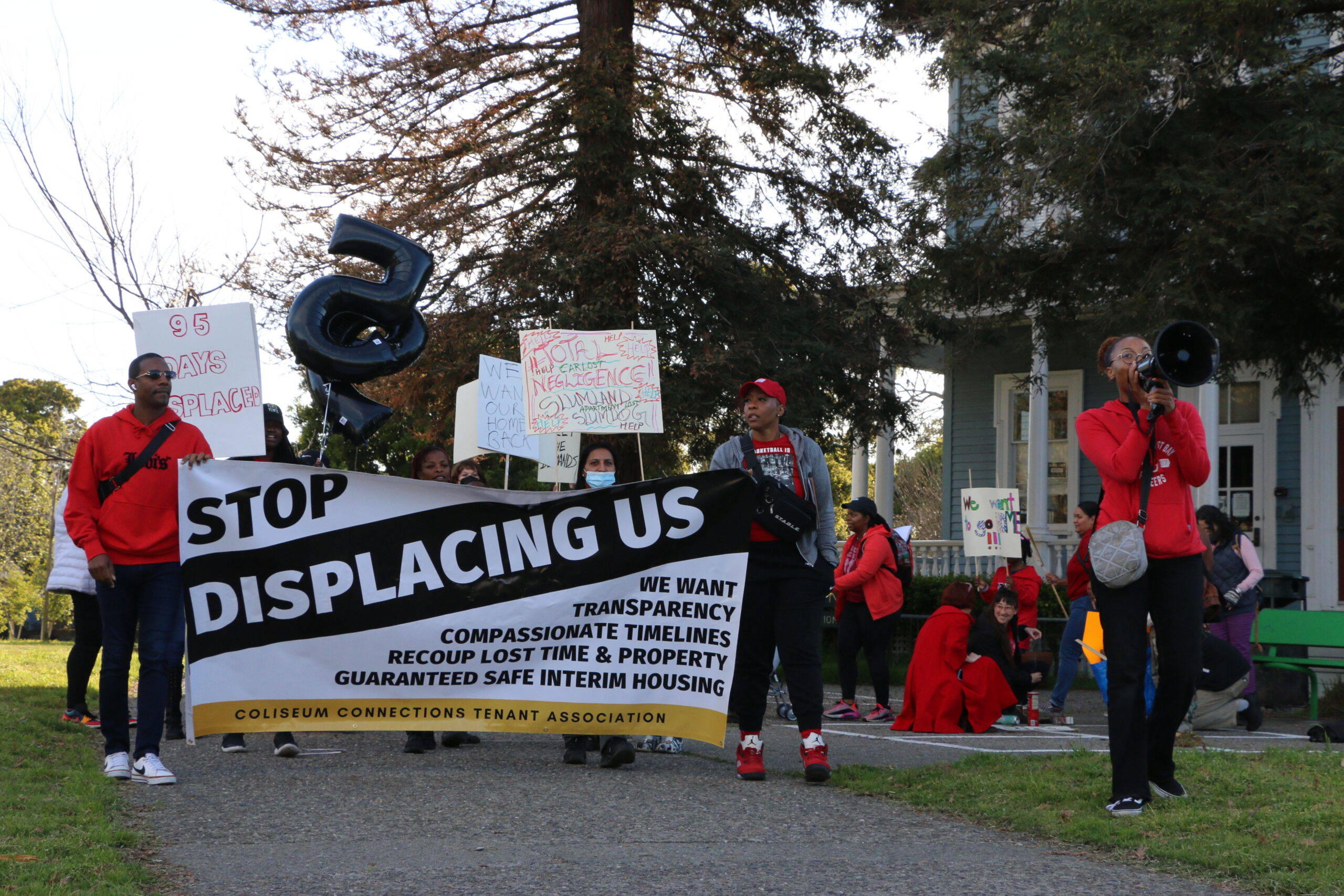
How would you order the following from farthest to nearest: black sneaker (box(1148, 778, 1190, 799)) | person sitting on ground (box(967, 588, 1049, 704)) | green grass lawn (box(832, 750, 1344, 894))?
person sitting on ground (box(967, 588, 1049, 704))
black sneaker (box(1148, 778, 1190, 799))
green grass lawn (box(832, 750, 1344, 894))

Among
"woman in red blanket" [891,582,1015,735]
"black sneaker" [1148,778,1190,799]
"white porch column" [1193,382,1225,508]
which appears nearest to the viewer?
"black sneaker" [1148,778,1190,799]

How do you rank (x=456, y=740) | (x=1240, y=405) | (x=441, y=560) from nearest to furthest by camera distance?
1. (x=441, y=560)
2. (x=456, y=740)
3. (x=1240, y=405)

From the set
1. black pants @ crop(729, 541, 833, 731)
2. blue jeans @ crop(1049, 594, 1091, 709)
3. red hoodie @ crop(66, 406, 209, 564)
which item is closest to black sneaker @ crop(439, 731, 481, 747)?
black pants @ crop(729, 541, 833, 731)

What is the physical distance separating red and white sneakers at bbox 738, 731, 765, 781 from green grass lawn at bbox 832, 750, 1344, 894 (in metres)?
0.39

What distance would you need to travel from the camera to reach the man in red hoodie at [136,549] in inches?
237

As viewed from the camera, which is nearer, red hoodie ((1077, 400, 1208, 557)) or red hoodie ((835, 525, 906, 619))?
red hoodie ((1077, 400, 1208, 557))

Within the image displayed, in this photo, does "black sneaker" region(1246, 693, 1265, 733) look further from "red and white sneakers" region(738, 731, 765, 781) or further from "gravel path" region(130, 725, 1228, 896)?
"red and white sneakers" region(738, 731, 765, 781)

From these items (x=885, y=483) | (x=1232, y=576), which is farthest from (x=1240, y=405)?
(x=1232, y=576)

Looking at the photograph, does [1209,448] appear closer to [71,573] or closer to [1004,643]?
[1004,643]

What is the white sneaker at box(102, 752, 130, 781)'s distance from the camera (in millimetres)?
5992

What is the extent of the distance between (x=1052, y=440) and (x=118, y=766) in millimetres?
15977

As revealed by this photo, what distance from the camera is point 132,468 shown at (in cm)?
610

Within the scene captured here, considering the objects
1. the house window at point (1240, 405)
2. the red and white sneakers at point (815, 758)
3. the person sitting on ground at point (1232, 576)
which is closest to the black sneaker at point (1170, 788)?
the red and white sneakers at point (815, 758)

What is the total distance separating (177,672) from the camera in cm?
797
